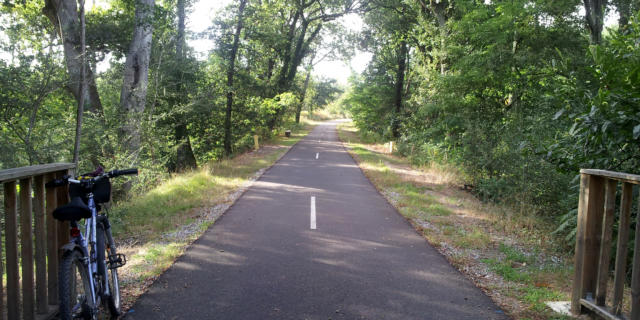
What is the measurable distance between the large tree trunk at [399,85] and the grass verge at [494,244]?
49.0ft

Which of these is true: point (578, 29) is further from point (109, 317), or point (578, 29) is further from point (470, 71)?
point (109, 317)

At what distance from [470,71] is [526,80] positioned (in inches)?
71.5

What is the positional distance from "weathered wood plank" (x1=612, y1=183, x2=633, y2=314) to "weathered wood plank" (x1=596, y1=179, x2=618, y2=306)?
140 millimetres

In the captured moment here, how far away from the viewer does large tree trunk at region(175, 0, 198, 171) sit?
61.2 ft

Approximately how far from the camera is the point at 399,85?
92.0 feet

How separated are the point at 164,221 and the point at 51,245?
440 centimetres

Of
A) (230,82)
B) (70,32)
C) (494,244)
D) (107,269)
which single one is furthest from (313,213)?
(230,82)

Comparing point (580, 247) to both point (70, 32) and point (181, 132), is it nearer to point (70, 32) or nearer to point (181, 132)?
point (70, 32)

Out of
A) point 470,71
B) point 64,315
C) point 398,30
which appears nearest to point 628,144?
point 64,315

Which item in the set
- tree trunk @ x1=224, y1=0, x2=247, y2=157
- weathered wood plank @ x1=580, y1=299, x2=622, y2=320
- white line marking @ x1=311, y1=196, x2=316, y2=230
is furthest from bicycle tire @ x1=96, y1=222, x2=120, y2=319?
tree trunk @ x1=224, y1=0, x2=247, y2=157

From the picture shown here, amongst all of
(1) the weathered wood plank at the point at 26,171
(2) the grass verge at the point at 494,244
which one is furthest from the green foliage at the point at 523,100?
(1) the weathered wood plank at the point at 26,171

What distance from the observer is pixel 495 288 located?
4.90 m

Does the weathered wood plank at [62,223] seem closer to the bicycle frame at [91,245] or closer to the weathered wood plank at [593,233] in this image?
the bicycle frame at [91,245]

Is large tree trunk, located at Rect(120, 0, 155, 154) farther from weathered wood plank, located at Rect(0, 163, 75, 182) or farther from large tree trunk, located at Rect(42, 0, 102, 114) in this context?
weathered wood plank, located at Rect(0, 163, 75, 182)
